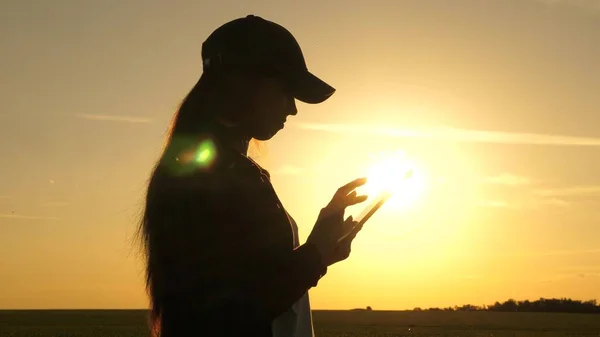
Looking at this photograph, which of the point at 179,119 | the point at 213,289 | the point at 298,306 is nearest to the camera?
the point at 213,289

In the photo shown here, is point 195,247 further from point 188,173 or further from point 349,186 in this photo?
point 349,186

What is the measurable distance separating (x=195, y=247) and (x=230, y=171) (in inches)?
12.4

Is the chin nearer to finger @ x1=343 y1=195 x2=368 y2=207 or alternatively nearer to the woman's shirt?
the woman's shirt

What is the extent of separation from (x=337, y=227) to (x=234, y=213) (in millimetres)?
443

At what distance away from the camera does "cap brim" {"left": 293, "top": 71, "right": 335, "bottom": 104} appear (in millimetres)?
3619

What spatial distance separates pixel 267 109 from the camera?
3529 mm

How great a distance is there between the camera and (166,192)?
334cm

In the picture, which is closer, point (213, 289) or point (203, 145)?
point (213, 289)

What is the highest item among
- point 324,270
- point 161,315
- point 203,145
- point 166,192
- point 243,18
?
point 243,18

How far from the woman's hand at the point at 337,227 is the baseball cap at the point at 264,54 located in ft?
1.45

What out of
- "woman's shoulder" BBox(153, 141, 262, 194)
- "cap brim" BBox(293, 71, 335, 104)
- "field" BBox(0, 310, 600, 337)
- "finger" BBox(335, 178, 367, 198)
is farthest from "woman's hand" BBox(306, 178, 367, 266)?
"field" BBox(0, 310, 600, 337)

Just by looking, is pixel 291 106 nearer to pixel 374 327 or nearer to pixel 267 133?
pixel 267 133

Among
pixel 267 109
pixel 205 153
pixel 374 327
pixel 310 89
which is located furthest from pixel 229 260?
pixel 374 327

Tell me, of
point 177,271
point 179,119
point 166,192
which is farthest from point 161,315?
point 179,119
